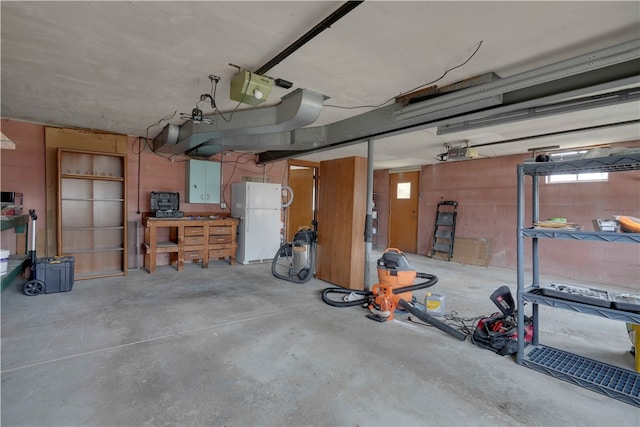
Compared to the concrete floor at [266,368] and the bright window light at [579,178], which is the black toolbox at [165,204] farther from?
the bright window light at [579,178]

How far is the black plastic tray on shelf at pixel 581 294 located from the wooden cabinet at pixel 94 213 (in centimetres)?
559

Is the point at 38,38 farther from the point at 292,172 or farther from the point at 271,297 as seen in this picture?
the point at 292,172

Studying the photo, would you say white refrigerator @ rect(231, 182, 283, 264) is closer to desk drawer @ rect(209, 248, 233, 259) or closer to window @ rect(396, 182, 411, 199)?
desk drawer @ rect(209, 248, 233, 259)

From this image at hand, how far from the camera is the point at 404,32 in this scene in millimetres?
2010

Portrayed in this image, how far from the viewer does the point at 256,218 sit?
5.95m

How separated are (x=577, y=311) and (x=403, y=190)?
6.42 metres

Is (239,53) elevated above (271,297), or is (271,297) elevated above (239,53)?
(239,53)

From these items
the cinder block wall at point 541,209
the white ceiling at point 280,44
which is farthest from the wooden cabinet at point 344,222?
the cinder block wall at point 541,209

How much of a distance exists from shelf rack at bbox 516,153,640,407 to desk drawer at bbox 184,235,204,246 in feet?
15.8

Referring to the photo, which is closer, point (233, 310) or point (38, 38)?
point (38, 38)

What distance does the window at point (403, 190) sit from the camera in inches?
325

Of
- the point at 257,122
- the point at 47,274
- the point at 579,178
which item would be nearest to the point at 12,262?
the point at 47,274

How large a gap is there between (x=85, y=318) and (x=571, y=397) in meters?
4.29

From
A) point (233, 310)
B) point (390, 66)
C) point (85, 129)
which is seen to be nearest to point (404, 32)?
point (390, 66)
